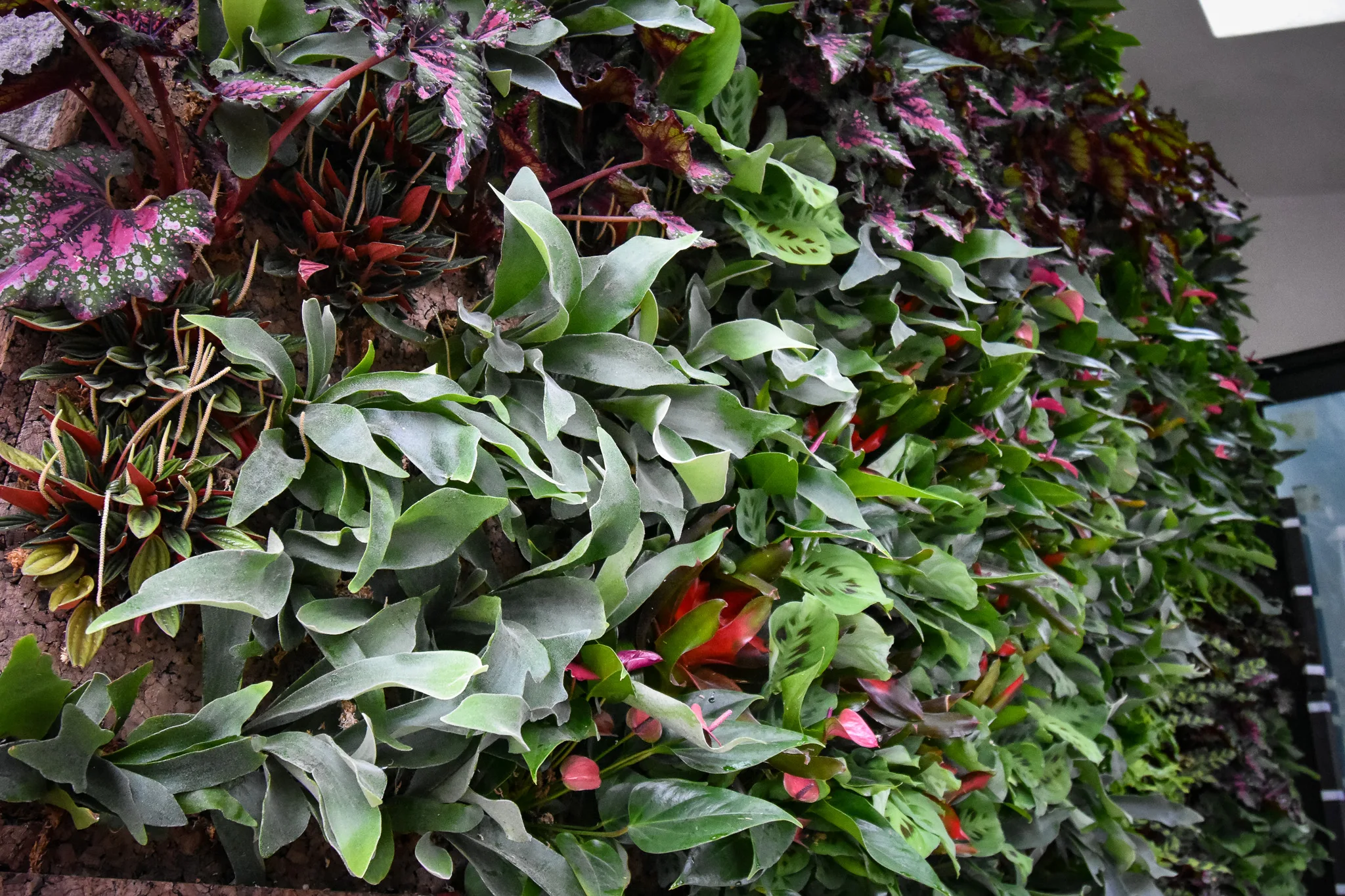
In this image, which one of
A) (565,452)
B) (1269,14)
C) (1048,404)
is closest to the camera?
(565,452)

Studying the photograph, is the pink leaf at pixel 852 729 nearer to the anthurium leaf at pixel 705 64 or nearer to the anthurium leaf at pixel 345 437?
the anthurium leaf at pixel 345 437

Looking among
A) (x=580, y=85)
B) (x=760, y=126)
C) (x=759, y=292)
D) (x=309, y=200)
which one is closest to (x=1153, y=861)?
(x=759, y=292)

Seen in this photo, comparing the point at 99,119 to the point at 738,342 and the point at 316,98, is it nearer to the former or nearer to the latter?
the point at 316,98

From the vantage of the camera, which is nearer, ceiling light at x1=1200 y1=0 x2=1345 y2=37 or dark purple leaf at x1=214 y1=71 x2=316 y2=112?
dark purple leaf at x1=214 y1=71 x2=316 y2=112

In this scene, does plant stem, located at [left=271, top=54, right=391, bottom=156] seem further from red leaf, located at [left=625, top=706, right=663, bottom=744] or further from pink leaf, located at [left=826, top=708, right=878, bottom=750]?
pink leaf, located at [left=826, top=708, right=878, bottom=750]

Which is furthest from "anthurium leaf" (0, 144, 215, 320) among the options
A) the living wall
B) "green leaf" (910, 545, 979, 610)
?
"green leaf" (910, 545, 979, 610)

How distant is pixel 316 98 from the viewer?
2.27ft

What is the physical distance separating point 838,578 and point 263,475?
0.63 metres

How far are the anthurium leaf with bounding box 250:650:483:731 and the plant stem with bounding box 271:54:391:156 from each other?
0.44 m

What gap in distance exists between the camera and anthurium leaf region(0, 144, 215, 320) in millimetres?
580

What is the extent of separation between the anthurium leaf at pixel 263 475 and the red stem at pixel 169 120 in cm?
23

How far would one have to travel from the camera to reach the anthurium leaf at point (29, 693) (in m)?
0.50

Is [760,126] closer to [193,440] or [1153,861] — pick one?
[193,440]

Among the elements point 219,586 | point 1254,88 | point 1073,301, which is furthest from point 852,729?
point 1254,88
